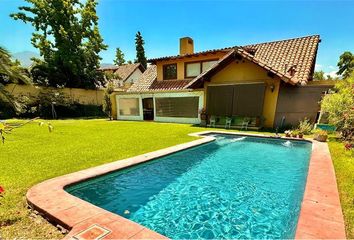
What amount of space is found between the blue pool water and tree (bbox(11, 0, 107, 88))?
2618 centimetres

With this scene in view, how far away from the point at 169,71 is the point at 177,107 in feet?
13.8

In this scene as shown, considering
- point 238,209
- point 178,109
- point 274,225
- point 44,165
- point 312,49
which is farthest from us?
point 178,109

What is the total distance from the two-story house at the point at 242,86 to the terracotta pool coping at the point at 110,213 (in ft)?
31.7

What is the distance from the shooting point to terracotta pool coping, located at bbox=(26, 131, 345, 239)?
3.02 m

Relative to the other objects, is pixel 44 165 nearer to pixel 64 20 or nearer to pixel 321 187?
pixel 321 187

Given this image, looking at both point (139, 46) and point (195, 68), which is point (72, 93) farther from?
point (139, 46)

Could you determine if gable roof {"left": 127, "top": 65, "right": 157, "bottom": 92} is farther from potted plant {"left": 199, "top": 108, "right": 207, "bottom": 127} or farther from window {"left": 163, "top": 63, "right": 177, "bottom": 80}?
potted plant {"left": 199, "top": 108, "right": 207, "bottom": 127}

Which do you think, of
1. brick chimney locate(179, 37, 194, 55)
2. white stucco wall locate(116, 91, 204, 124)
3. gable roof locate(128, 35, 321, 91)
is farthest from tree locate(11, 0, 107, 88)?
gable roof locate(128, 35, 321, 91)

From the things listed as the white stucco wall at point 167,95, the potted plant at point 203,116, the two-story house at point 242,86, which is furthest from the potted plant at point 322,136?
the white stucco wall at point 167,95

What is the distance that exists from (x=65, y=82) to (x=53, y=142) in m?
21.4

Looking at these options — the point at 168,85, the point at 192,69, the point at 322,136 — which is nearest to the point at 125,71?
the point at 168,85

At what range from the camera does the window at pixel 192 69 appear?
19.5 m

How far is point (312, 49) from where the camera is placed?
1565 cm

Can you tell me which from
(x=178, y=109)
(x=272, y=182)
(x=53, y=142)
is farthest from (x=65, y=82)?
(x=272, y=182)
